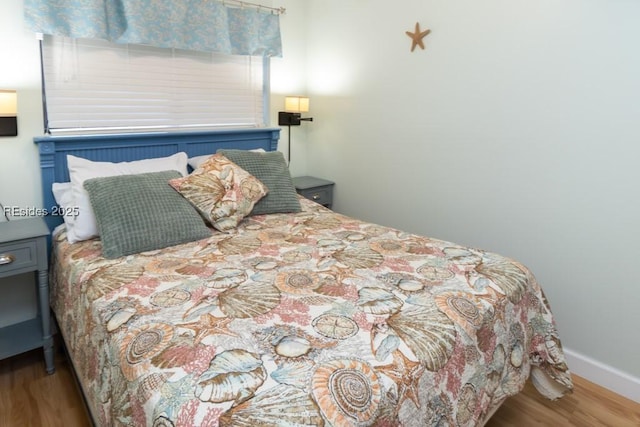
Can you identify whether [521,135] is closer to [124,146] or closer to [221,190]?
[221,190]

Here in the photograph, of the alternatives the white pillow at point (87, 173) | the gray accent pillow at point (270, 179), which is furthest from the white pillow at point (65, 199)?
the gray accent pillow at point (270, 179)

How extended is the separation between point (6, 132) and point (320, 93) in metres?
2.25

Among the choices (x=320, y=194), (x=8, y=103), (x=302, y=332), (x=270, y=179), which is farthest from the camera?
(x=320, y=194)

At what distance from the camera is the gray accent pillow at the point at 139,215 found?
76.8 inches

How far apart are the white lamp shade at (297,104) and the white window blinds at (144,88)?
0.21 metres

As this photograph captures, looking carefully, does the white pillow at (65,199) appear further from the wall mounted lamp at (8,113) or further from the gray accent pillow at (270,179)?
the gray accent pillow at (270,179)

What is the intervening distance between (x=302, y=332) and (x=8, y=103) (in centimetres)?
196

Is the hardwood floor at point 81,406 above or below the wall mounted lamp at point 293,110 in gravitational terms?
below

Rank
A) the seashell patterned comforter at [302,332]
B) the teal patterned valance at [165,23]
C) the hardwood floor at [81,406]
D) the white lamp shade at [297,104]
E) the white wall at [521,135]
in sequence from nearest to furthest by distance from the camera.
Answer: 1. the seashell patterned comforter at [302,332]
2. the hardwood floor at [81,406]
3. the white wall at [521,135]
4. the teal patterned valance at [165,23]
5. the white lamp shade at [297,104]

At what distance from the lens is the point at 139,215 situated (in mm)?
2018

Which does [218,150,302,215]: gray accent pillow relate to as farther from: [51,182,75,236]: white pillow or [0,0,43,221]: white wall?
[0,0,43,221]: white wall

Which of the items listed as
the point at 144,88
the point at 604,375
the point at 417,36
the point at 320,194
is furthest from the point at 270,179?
the point at 604,375

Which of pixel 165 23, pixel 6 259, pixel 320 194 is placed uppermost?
pixel 165 23

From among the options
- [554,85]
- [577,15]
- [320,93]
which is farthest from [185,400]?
[320,93]
